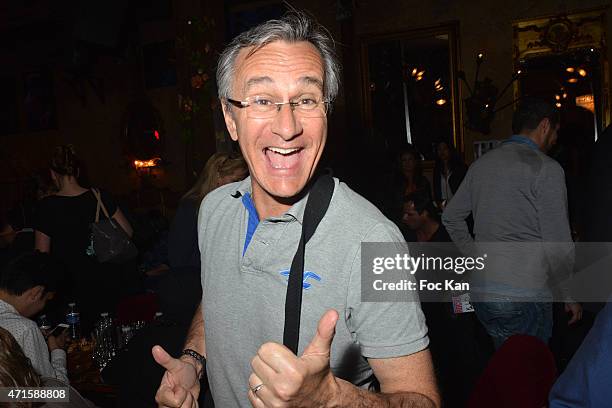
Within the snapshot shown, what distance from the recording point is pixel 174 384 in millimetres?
1281

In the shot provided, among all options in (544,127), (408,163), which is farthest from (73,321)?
(408,163)

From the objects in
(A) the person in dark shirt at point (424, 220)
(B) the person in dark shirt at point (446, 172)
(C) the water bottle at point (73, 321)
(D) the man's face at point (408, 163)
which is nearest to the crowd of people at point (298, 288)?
(C) the water bottle at point (73, 321)

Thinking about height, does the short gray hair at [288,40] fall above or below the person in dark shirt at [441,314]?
above

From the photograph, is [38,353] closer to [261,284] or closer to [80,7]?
[261,284]

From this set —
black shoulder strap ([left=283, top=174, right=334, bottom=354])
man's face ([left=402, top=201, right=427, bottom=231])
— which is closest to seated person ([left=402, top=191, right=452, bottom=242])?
man's face ([left=402, top=201, right=427, bottom=231])

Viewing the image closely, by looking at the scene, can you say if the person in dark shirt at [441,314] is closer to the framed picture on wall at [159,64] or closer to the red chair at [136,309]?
the red chair at [136,309]

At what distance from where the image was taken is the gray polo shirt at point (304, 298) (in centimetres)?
113

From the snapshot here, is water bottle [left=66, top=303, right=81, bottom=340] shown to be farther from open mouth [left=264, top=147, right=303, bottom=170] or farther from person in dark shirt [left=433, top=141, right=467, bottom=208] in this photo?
person in dark shirt [left=433, top=141, right=467, bottom=208]

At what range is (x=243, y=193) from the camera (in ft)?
5.19

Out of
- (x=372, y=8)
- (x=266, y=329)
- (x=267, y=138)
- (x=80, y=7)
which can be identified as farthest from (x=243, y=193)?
(x=372, y=8)

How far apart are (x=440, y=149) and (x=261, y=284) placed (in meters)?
6.60

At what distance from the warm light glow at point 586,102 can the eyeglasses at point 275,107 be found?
7.31 meters

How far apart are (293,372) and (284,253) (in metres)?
0.46

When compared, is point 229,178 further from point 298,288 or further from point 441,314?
point 441,314
